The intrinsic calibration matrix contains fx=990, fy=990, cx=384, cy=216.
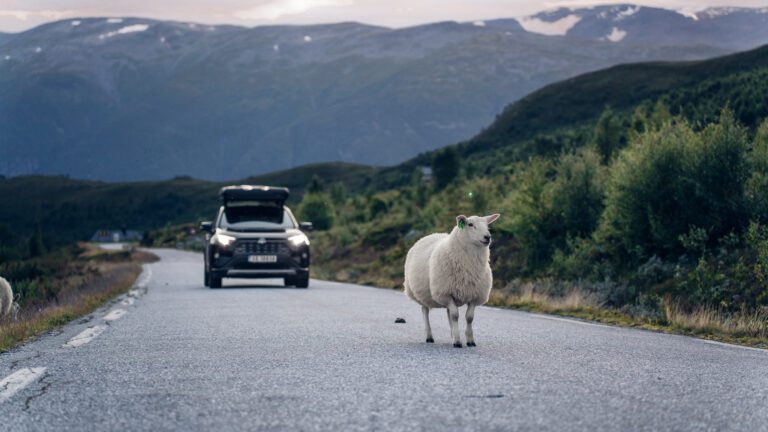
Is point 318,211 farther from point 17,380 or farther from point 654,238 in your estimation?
point 17,380

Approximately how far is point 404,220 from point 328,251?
441cm

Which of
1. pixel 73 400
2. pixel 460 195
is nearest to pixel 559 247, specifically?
pixel 460 195

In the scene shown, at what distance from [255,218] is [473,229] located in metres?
14.5

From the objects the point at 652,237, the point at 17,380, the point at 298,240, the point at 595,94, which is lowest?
the point at 298,240

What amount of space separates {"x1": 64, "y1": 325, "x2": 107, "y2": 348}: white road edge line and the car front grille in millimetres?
9792

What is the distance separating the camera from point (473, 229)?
408 inches

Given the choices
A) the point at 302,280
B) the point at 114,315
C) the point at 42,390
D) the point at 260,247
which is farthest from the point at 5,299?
the point at 302,280

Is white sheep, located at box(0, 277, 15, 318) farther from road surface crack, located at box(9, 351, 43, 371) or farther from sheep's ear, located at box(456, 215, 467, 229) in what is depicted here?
sheep's ear, located at box(456, 215, 467, 229)

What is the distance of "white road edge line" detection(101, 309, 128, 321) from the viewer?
1437 cm

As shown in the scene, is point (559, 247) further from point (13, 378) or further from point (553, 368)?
point (13, 378)

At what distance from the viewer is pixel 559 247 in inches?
970

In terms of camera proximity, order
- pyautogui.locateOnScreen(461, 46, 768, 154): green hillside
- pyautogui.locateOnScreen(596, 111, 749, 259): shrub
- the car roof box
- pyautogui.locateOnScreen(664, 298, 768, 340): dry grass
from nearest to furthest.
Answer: pyautogui.locateOnScreen(664, 298, 768, 340): dry grass → pyautogui.locateOnScreen(596, 111, 749, 259): shrub → the car roof box → pyautogui.locateOnScreen(461, 46, 768, 154): green hillside

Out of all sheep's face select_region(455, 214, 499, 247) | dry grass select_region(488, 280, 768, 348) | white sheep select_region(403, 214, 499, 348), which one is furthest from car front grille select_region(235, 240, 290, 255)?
sheep's face select_region(455, 214, 499, 247)

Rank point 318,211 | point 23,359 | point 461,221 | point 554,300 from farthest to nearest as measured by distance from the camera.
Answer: point 318,211 → point 554,300 → point 461,221 → point 23,359
